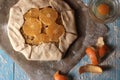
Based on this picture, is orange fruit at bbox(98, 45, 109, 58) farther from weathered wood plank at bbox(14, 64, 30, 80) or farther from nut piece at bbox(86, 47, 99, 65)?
weathered wood plank at bbox(14, 64, 30, 80)

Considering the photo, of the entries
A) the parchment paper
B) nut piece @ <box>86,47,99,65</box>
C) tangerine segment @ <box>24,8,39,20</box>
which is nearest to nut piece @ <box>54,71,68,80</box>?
the parchment paper

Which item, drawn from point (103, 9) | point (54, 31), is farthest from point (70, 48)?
point (103, 9)

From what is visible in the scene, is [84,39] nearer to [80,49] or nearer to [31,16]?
[80,49]

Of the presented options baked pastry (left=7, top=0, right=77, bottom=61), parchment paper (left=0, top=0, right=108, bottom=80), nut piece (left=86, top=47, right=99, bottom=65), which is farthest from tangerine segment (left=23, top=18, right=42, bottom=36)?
nut piece (left=86, top=47, right=99, bottom=65)

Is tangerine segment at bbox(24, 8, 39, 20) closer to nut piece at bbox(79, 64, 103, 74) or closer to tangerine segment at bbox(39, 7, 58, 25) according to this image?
tangerine segment at bbox(39, 7, 58, 25)

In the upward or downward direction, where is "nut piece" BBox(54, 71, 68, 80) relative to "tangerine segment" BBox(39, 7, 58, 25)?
downward

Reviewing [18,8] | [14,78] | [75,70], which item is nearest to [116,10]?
[75,70]

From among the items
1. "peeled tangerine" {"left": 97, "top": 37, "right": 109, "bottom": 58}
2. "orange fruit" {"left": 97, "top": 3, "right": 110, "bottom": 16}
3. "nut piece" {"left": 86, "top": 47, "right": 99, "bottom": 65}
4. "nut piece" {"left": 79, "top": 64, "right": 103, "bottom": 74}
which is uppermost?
"orange fruit" {"left": 97, "top": 3, "right": 110, "bottom": 16}
